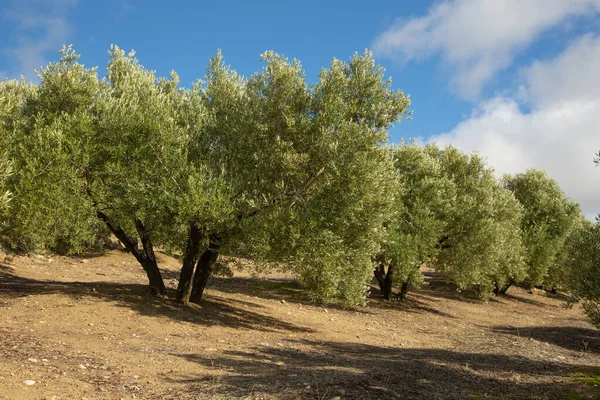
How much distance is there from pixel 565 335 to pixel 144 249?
81.6 ft

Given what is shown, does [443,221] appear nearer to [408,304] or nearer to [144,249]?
[408,304]

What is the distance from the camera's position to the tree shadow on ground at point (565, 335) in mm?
22623

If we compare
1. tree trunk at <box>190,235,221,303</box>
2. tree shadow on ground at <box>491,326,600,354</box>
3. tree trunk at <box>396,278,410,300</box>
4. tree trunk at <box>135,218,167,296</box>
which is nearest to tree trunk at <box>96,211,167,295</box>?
tree trunk at <box>135,218,167,296</box>

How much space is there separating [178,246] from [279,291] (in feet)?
48.0

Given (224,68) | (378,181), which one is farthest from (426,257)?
(224,68)

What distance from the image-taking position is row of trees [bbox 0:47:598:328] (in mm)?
16844

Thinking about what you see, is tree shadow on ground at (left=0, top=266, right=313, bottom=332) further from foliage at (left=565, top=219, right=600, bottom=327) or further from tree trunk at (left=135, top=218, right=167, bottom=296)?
foliage at (left=565, top=219, right=600, bottom=327)

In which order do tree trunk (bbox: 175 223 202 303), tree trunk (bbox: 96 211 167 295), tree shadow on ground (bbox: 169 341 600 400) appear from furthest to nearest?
tree trunk (bbox: 96 211 167 295) < tree trunk (bbox: 175 223 202 303) < tree shadow on ground (bbox: 169 341 600 400)

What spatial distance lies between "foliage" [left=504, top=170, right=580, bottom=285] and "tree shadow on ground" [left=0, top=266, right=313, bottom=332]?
34.6 metres

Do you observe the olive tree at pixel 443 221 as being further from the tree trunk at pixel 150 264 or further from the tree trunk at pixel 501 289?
the tree trunk at pixel 150 264

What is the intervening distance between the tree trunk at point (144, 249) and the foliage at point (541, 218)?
127ft

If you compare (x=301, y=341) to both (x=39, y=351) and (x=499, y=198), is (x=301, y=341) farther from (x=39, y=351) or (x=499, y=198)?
(x=499, y=198)

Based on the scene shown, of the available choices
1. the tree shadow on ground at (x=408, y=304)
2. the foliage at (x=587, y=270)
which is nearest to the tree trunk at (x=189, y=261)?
the tree shadow on ground at (x=408, y=304)

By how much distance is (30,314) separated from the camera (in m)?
17.2
